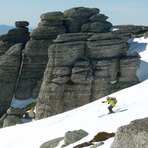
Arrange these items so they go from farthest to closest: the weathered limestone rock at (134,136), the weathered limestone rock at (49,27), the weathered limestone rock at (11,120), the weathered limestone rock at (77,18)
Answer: the weathered limestone rock at (77,18)
the weathered limestone rock at (49,27)
the weathered limestone rock at (11,120)
the weathered limestone rock at (134,136)

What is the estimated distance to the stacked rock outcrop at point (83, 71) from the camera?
36312 millimetres

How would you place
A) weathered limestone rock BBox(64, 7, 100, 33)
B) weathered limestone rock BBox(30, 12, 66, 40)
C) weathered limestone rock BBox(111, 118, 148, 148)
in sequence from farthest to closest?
weathered limestone rock BBox(64, 7, 100, 33) < weathered limestone rock BBox(30, 12, 66, 40) < weathered limestone rock BBox(111, 118, 148, 148)

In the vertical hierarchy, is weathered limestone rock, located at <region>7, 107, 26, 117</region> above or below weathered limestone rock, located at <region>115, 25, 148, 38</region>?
below

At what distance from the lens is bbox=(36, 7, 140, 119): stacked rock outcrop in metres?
36.3

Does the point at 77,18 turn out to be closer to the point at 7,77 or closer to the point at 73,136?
the point at 7,77

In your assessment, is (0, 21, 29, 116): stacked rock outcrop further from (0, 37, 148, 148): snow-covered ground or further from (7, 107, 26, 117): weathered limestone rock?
(0, 37, 148, 148): snow-covered ground

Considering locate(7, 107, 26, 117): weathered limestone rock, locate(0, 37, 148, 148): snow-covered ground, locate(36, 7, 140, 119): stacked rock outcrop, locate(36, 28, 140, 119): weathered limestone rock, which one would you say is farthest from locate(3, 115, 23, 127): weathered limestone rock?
locate(0, 37, 148, 148): snow-covered ground

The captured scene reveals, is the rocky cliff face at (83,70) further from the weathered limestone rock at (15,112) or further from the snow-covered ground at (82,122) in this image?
the snow-covered ground at (82,122)

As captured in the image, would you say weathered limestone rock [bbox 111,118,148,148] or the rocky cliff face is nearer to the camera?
weathered limestone rock [bbox 111,118,148,148]

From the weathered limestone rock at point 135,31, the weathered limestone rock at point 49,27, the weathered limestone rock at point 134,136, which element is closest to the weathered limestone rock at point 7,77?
the weathered limestone rock at point 49,27

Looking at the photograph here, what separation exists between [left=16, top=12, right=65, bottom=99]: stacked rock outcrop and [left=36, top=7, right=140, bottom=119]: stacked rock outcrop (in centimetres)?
1324

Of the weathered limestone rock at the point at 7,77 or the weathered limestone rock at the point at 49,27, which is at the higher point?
the weathered limestone rock at the point at 49,27

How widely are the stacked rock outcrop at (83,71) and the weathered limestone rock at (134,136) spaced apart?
85.9 ft

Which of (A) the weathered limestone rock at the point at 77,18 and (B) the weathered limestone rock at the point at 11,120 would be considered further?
(A) the weathered limestone rock at the point at 77,18
